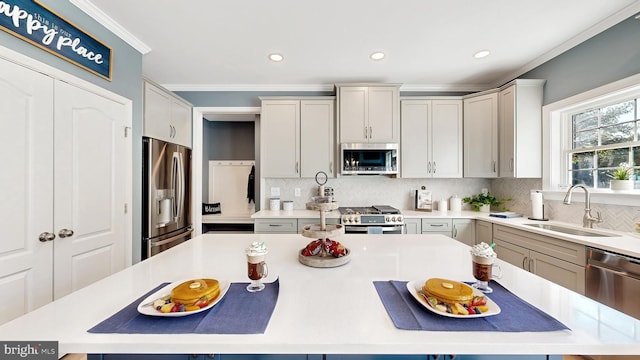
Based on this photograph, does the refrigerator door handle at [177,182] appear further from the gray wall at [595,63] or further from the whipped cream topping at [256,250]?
the gray wall at [595,63]

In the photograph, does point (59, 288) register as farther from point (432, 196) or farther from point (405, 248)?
point (432, 196)

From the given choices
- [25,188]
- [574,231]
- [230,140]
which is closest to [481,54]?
[574,231]

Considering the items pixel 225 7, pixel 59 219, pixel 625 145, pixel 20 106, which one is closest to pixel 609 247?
pixel 625 145

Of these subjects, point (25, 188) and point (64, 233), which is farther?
point (64, 233)

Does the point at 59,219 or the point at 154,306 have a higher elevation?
the point at 59,219

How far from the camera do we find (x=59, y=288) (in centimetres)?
170

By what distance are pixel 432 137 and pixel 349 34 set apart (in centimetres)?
179

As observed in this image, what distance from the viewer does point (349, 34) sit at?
88.0 inches

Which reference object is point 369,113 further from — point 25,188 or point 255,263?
point 25,188

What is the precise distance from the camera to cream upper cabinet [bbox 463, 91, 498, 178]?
9.96 ft

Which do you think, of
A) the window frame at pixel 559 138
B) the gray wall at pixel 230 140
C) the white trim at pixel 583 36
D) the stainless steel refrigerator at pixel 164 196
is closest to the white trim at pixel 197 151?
the stainless steel refrigerator at pixel 164 196

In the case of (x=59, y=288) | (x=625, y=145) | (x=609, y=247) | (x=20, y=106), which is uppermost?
(x=20, y=106)

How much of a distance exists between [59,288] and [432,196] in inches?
155

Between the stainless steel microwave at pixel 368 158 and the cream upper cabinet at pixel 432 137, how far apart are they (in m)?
0.21
